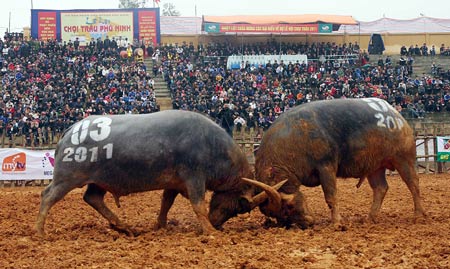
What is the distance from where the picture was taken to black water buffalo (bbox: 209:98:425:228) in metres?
10.9

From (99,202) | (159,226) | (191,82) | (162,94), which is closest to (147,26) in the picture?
(162,94)

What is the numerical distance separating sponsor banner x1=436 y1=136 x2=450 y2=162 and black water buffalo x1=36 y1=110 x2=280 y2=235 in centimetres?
1430

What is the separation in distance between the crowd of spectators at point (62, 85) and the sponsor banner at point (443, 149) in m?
12.9

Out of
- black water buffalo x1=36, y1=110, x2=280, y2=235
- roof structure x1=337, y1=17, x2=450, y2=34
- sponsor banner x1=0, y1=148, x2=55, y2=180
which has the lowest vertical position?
sponsor banner x1=0, y1=148, x2=55, y2=180

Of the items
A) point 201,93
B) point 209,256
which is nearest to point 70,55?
point 201,93

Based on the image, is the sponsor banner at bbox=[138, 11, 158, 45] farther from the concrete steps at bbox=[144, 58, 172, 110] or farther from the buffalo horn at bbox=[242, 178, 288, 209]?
the buffalo horn at bbox=[242, 178, 288, 209]

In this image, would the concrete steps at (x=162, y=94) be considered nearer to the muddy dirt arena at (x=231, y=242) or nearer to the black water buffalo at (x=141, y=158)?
the muddy dirt arena at (x=231, y=242)

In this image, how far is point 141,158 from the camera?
34.1 ft

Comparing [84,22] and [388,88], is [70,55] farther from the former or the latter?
[388,88]

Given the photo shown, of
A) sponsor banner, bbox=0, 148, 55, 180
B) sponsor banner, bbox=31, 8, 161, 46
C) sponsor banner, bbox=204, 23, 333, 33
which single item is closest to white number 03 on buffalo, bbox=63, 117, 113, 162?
sponsor banner, bbox=0, 148, 55, 180

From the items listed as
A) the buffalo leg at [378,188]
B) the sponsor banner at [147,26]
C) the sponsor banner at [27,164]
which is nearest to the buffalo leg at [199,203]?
the buffalo leg at [378,188]

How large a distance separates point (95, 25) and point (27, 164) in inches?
975

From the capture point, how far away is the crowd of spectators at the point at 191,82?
29.4 metres

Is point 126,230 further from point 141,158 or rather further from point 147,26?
point 147,26
